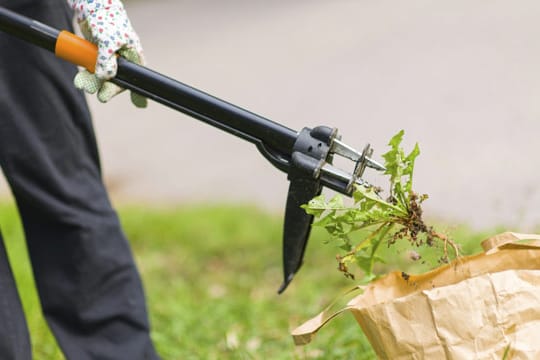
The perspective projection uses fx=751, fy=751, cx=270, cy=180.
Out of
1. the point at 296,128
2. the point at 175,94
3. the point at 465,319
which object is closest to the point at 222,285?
the point at 296,128

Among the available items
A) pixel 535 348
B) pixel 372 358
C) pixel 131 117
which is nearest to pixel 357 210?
pixel 535 348

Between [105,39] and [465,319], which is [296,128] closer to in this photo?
[105,39]

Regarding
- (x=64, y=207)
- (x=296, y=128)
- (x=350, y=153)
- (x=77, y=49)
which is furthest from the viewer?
(x=296, y=128)

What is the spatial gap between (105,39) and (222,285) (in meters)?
1.62

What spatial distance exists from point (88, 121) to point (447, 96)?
206 centimetres

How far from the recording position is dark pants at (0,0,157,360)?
178 centimetres

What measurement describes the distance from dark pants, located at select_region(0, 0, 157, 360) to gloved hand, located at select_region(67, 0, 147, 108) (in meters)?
0.30

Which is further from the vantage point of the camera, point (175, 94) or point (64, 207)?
point (64, 207)

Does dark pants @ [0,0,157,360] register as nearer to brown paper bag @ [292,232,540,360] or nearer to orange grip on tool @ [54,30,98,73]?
orange grip on tool @ [54,30,98,73]

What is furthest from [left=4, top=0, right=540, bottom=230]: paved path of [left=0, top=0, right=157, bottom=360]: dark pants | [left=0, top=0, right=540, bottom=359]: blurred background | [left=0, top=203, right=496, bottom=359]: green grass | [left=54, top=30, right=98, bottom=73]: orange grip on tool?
[left=54, top=30, right=98, bottom=73]: orange grip on tool

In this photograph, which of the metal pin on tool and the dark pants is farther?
the dark pants

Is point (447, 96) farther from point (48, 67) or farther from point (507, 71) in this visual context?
point (48, 67)

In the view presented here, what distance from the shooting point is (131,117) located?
5156mm

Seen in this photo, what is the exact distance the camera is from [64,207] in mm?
1873
